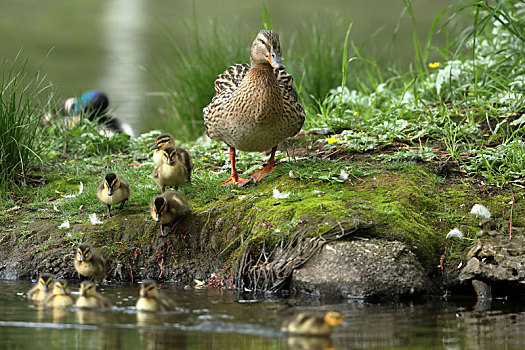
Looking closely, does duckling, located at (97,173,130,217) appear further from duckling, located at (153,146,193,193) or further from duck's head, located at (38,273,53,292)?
duck's head, located at (38,273,53,292)

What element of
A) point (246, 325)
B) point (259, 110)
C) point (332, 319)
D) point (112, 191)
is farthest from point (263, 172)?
point (332, 319)

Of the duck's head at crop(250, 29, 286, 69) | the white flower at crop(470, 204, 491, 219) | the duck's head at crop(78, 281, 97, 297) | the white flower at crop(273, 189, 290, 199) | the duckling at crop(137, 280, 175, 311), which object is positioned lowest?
the duckling at crop(137, 280, 175, 311)

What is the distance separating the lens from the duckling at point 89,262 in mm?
5430

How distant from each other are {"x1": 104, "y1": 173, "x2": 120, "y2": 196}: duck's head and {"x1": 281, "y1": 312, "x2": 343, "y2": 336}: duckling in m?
2.37

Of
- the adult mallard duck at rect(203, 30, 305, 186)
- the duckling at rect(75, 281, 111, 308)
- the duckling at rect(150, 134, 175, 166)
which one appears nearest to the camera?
the duckling at rect(75, 281, 111, 308)

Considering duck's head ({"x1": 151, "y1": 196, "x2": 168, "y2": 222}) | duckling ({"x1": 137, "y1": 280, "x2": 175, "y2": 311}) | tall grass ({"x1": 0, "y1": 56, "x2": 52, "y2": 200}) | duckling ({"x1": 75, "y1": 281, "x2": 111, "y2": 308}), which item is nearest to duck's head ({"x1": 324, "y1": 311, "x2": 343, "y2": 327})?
duckling ({"x1": 137, "y1": 280, "x2": 175, "y2": 311})

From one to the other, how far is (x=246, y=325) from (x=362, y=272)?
105 cm

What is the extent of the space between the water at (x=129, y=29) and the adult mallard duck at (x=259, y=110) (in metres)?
5.61

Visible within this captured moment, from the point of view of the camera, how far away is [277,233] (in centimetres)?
554

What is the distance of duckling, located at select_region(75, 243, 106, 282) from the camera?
5430 mm

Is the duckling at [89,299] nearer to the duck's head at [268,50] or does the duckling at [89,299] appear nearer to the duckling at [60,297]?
the duckling at [60,297]

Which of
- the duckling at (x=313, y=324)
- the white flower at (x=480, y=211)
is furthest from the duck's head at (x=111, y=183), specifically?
the white flower at (x=480, y=211)

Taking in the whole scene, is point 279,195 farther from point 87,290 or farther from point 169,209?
point 87,290

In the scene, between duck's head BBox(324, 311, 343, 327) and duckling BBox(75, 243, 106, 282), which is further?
duckling BBox(75, 243, 106, 282)
